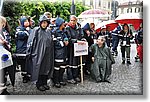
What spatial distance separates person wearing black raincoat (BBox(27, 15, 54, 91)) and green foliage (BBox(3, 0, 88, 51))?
123mm

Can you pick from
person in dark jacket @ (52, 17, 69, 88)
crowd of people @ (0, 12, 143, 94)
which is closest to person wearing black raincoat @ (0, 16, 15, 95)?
crowd of people @ (0, 12, 143, 94)

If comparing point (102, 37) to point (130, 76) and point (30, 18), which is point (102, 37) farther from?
point (30, 18)

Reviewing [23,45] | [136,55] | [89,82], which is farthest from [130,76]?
[23,45]

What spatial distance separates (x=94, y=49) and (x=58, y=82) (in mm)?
474

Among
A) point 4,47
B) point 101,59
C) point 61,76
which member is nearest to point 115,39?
point 101,59

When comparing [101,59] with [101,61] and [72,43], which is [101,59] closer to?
[101,61]

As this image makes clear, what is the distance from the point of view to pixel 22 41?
8.61 feet

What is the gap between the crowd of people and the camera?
8.45ft

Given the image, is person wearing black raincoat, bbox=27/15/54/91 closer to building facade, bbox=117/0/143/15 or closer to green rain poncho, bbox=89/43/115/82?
green rain poncho, bbox=89/43/115/82

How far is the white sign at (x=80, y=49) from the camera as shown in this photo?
105 inches

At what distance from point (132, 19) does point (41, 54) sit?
0.91 metres

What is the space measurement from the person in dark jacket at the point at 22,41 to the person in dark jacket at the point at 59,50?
0.88 feet

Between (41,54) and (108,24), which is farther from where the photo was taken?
(108,24)

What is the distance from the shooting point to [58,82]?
2.65m
